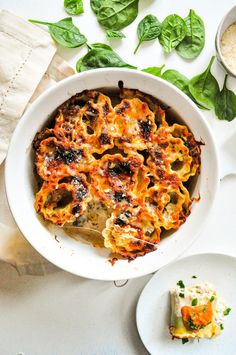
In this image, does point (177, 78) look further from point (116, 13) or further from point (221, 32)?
point (116, 13)

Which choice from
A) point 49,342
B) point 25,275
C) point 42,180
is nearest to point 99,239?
point 42,180

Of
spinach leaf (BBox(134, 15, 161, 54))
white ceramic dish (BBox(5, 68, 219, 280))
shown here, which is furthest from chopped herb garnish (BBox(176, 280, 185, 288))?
spinach leaf (BBox(134, 15, 161, 54))

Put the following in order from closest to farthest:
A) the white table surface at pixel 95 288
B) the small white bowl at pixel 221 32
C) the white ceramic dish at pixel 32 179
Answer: the white ceramic dish at pixel 32 179 < the small white bowl at pixel 221 32 < the white table surface at pixel 95 288

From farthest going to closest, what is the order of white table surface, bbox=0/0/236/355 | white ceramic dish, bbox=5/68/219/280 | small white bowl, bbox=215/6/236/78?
1. white table surface, bbox=0/0/236/355
2. small white bowl, bbox=215/6/236/78
3. white ceramic dish, bbox=5/68/219/280

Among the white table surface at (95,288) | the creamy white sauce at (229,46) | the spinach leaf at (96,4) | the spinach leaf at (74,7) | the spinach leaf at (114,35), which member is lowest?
the white table surface at (95,288)

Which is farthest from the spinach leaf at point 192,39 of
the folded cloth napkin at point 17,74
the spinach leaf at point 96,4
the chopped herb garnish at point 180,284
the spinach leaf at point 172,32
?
the chopped herb garnish at point 180,284

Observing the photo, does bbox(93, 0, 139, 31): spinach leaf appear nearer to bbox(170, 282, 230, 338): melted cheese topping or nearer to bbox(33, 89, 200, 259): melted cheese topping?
bbox(33, 89, 200, 259): melted cheese topping

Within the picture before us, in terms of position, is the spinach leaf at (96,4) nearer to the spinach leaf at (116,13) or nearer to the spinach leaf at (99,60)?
the spinach leaf at (116,13)
